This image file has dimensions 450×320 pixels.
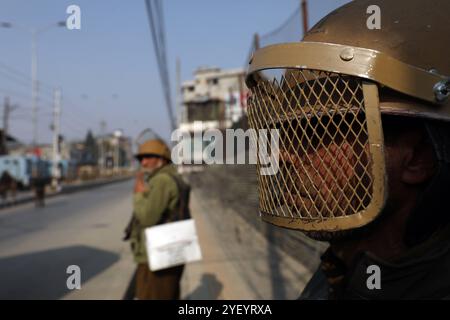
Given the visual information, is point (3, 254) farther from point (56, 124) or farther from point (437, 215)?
point (56, 124)

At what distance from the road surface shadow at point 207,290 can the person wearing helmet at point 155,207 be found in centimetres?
114

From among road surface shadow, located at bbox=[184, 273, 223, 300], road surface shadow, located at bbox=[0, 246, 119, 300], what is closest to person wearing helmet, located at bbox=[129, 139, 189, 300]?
road surface shadow, located at bbox=[184, 273, 223, 300]

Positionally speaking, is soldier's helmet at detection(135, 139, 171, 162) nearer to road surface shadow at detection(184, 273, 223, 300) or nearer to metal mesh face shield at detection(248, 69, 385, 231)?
road surface shadow at detection(184, 273, 223, 300)

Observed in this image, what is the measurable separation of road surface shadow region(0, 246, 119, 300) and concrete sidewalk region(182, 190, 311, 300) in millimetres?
1527

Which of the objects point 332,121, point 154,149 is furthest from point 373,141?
point 154,149

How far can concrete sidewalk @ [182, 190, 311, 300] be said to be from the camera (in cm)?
464

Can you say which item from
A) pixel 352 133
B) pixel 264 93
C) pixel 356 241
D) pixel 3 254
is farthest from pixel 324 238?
pixel 3 254

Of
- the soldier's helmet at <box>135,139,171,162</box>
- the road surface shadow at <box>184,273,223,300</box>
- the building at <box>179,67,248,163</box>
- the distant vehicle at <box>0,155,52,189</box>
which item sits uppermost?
the building at <box>179,67,248,163</box>

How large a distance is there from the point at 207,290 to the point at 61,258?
11.0 feet

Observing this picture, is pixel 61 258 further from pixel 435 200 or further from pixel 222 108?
pixel 435 200

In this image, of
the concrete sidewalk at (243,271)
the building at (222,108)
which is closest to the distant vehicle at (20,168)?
the building at (222,108)

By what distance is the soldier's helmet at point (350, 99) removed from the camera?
1.01 metres

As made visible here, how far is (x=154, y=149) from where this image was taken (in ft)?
12.2

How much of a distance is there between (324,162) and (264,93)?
0.97 ft
